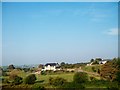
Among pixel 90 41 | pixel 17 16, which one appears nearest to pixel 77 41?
pixel 90 41

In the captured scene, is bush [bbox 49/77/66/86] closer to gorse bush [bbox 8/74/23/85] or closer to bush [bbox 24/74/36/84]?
bush [bbox 24/74/36/84]

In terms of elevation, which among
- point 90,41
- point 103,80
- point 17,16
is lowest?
point 103,80

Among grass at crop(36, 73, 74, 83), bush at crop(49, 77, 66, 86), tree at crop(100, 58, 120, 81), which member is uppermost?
tree at crop(100, 58, 120, 81)

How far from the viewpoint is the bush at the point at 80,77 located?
408 cm

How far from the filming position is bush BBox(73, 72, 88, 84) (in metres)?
4.08

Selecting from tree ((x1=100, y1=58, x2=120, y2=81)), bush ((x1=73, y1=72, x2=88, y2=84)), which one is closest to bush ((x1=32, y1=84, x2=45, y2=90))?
bush ((x1=73, y1=72, x2=88, y2=84))

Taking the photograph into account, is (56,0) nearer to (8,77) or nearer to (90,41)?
(90,41)

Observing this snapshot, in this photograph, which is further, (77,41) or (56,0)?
(77,41)

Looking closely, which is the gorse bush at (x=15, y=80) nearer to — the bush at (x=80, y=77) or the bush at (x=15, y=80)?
the bush at (x=15, y=80)

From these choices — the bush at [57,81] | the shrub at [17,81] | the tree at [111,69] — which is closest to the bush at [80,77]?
the bush at [57,81]

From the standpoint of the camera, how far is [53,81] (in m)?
4.07

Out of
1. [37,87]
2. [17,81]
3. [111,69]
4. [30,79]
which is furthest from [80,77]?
[17,81]

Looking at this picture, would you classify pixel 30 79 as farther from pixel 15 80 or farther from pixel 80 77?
pixel 80 77

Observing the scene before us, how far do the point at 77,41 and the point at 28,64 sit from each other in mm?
904
